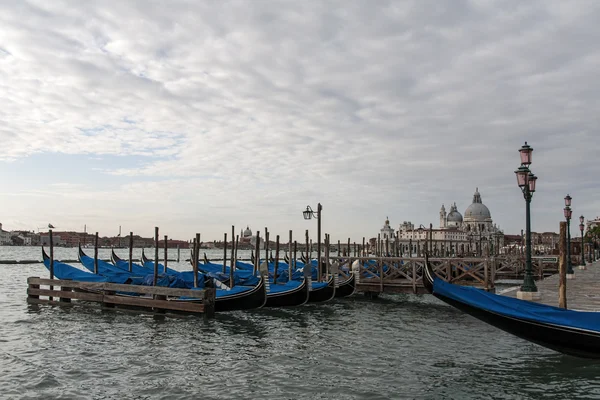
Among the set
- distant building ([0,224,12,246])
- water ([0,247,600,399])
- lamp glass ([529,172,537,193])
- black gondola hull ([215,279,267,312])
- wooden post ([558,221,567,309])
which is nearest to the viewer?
water ([0,247,600,399])

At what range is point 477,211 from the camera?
12862cm

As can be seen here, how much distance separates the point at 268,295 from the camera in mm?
14930

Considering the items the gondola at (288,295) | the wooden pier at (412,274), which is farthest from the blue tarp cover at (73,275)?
the wooden pier at (412,274)

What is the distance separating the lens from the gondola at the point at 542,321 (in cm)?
690

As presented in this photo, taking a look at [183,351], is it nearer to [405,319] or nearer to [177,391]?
[177,391]

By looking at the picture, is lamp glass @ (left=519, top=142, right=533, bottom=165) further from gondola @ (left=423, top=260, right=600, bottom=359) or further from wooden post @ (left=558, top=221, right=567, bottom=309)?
gondola @ (left=423, top=260, right=600, bottom=359)

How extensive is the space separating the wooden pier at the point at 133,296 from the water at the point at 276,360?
38cm

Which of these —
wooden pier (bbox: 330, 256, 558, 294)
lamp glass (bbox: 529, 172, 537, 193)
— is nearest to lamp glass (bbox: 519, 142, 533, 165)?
lamp glass (bbox: 529, 172, 537, 193)

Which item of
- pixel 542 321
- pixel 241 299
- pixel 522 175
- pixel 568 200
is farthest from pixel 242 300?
pixel 568 200

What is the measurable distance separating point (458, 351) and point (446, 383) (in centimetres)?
224

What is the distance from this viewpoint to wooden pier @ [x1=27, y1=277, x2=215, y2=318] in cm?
1319

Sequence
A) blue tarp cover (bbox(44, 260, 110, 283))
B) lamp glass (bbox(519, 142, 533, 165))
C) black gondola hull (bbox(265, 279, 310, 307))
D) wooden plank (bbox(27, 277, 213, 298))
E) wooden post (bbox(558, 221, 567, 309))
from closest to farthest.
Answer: wooden post (bbox(558, 221, 567, 309)) < lamp glass (bbox(519, 142, 533, 165)) < wooden plank (bbox(27, 277, 213, 298)) < black gondola hull (bbox(265, 279, 310, 307)) < blue tarp cover (bbox(44, 260, 110, 283))

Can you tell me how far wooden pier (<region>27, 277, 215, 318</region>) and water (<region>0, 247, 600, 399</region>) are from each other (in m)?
0.38

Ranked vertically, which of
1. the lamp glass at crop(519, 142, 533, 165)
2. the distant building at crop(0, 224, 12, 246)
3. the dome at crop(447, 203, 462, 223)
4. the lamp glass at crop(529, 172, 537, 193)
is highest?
the dome at crop(447, 203, 462, 223)
